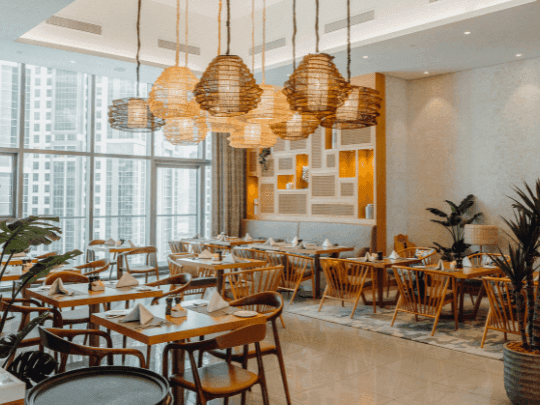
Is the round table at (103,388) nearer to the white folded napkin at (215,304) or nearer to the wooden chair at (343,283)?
the white folded napkin at (215,304)

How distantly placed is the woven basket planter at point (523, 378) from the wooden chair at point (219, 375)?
1.81 metres

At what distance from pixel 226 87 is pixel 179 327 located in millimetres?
1755

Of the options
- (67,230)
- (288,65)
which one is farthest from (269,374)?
(67,230)

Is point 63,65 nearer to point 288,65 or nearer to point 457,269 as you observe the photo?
point 288,65

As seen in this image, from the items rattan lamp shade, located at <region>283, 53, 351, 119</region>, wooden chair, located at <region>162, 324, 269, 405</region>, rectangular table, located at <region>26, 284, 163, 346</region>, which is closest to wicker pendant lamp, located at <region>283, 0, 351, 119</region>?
rattan lamp shade, located at <region>283, 53, 351, 119</region>

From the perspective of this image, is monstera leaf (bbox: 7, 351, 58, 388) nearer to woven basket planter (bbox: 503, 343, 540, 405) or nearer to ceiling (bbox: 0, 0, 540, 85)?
woven basket planter (bbox: 503, 343, 540, 405)

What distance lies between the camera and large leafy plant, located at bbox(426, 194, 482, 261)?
8367 mm

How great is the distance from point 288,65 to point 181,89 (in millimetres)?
4346

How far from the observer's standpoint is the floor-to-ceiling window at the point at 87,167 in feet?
29.3

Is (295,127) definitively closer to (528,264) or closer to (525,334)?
(528,264)

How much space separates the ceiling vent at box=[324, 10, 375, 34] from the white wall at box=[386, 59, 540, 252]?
1.79m

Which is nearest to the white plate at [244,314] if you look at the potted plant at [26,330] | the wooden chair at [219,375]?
the wooden chair at [219,375]

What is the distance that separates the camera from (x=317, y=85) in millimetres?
Answer: 3773

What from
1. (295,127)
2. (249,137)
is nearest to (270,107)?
(295,127)
